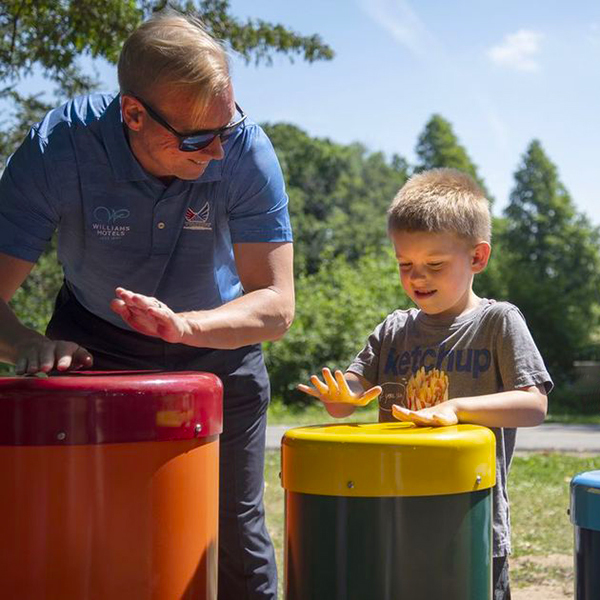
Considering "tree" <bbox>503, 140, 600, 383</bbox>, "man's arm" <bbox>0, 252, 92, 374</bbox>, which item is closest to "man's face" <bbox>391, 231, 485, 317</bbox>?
"man's arm" <bbox>0, 252, 92, 374</bbox>

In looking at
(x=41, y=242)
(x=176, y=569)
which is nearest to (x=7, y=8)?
(x=41, y=242)

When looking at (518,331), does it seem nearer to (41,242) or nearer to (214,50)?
(214,50)

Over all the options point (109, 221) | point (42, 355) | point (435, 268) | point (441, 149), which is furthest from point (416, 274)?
point (441, 149)

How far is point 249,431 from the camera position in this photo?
108 inches

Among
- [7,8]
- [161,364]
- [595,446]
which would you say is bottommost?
[595,446]

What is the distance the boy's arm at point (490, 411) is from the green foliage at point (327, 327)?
15.1m

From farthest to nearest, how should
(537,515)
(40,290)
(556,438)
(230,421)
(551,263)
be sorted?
(551,263)
(556,438)
(40,290)
(537,515)
(230,421)

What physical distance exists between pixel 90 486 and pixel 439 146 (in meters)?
41.6

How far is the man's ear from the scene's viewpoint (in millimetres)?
2357

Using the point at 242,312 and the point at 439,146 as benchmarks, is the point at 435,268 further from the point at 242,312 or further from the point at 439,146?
the point at 439,146

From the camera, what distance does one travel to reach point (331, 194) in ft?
145

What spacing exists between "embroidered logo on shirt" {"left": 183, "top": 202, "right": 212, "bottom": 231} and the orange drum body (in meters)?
0.66

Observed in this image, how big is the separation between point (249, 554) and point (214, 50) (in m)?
1.37

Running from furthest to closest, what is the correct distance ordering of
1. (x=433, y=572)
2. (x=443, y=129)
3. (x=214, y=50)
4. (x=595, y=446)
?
(x=443, y=129)
(x=595, y=446)
(x=214, y=50)
(x=433, y=572)
